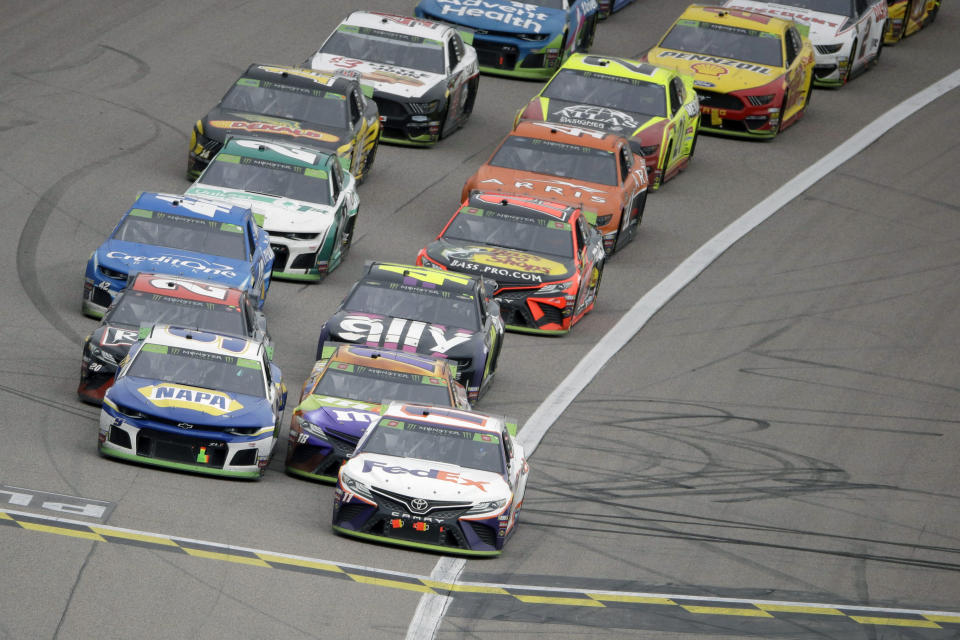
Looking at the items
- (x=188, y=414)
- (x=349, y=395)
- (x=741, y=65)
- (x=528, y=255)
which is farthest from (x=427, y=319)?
(x=741, y=65)

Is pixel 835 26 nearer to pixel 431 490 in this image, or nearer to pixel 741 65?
pixel 741 65

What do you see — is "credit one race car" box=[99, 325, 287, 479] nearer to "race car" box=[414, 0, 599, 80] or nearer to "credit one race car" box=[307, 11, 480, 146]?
"credit one race car" box=[307, 11, 480, 146]

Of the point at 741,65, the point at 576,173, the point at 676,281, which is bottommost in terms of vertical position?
the point at 676,281

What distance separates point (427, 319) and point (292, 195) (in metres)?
4.23

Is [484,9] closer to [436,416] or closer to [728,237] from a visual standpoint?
[728,237]

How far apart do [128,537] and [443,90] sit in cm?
1520

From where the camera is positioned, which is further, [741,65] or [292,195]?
[741,65]

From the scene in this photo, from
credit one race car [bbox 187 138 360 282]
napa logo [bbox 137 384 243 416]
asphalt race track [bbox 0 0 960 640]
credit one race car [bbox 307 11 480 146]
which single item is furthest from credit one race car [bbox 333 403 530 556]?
credit one race car [bbox 307 11 480 146]

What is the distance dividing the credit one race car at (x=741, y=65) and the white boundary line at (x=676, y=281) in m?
1.26

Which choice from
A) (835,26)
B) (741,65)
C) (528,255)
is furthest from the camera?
(835,26)

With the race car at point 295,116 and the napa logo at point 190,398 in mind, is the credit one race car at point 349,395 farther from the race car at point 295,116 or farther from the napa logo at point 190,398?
the race car at point 295,116

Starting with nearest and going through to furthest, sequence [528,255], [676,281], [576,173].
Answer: [528,255], [676,281], [576,173]

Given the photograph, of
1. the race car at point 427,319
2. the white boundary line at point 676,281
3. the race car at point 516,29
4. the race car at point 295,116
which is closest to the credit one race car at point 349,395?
the race car at point 427,319

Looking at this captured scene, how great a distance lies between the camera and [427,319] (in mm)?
20797
